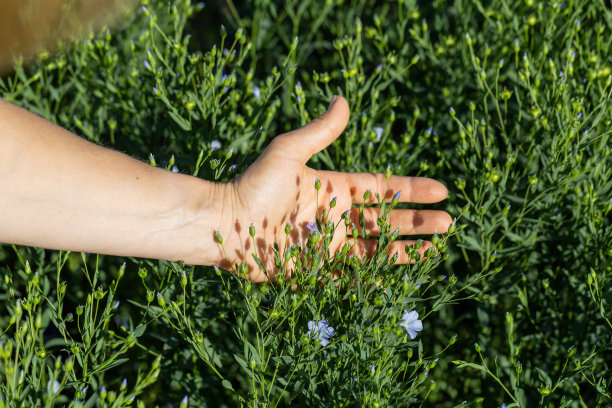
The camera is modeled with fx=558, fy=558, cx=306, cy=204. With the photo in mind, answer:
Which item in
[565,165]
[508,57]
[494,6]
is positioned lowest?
[565,165]

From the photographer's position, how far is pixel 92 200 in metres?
1.70

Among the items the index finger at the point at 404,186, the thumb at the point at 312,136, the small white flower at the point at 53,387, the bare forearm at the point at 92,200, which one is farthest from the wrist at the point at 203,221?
the small white flower at the point at 53,387

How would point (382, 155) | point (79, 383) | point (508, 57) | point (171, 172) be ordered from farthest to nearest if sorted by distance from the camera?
1. point (508, 57)
2. point (382, 155)
3. point (171, 172)
4. point (79, 383)

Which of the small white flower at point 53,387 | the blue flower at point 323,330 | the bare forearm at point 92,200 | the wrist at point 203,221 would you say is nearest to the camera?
the small white flower at point 53,387

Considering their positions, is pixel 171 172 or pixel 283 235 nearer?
pixel 171 172

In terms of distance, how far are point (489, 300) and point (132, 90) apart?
5.66 ft

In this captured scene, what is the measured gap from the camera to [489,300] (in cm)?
205

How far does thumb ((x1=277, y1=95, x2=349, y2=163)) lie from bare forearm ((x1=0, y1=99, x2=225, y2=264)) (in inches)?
11.1

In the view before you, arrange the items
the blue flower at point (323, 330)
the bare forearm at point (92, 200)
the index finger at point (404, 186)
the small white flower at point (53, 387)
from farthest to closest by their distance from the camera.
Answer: the index finger at point (404, 186) → the bare forearm at point (92, 200) → the blue flower at point (323, 330) → the small white flower at point (53, 387)

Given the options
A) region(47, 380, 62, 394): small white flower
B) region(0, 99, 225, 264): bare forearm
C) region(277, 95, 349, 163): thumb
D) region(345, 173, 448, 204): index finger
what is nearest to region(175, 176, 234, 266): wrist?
region(0, 99, 225, 264): bare forearm

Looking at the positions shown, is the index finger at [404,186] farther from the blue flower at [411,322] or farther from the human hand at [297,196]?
the blue flower at [411,322]

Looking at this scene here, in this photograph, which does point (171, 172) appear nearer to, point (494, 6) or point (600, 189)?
point (600, 189)

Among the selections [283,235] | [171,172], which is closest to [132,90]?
[171,172]

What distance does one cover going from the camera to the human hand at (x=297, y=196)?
1877mm
